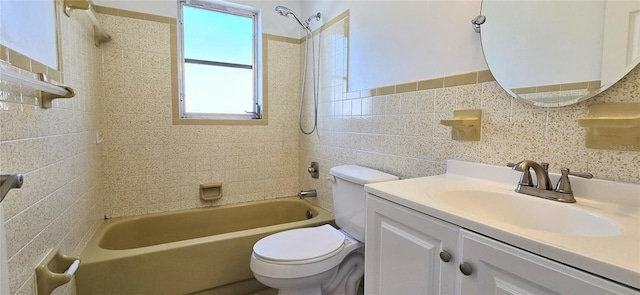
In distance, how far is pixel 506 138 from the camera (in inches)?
42.4

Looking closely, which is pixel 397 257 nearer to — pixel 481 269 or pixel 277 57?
pixel 481 269

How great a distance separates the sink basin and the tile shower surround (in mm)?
176

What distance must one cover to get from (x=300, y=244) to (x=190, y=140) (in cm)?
126

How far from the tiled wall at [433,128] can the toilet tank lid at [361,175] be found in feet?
0.26

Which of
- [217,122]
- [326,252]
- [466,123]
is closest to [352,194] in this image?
[326,252]

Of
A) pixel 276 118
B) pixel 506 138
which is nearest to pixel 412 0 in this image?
pixel 506 138

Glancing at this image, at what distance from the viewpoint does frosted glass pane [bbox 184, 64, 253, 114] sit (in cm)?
227

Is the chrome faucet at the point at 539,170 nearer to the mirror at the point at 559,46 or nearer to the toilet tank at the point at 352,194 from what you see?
the mirror at the point at 559,46

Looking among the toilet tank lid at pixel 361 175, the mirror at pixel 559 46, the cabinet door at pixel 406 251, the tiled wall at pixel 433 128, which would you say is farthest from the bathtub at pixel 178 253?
the mirror at pixel 559 46

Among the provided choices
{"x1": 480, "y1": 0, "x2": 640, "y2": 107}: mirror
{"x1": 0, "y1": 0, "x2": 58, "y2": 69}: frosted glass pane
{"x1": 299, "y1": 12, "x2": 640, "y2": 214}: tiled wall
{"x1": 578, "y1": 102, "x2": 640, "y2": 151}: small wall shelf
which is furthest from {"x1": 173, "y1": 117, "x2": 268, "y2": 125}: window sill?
{"x1": 578, "y1": 102, "x2": 640, "y2": 151}: small wall shelf

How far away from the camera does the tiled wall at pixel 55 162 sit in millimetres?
858

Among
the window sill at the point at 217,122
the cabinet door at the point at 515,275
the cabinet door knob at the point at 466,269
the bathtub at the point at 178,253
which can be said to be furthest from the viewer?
the window sill at the point at 217,122

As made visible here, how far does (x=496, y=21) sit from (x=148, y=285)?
2103mm

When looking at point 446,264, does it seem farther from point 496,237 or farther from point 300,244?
point 300,244
